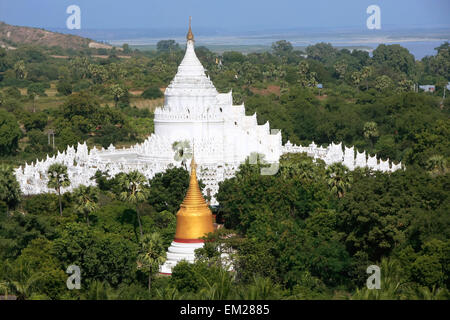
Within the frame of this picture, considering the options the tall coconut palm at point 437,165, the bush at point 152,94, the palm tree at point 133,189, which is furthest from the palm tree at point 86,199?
the bush at point 152,94

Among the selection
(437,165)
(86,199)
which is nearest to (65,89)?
(437,165)

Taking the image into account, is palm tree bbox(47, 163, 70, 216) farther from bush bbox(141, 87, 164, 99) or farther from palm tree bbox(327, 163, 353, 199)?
bush bbox(141, 87, 164, 99)

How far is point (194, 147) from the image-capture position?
273 feet

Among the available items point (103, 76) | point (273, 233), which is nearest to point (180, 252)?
point (273, 233)

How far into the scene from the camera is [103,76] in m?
170

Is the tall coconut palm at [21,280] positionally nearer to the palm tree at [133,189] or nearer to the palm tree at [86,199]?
the palm tree at [86,199]

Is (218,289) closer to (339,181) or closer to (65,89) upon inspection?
(339,181)

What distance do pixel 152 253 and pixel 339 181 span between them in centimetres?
1690

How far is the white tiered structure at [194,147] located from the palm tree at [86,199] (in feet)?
24.8

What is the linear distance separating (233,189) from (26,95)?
86.9 metres

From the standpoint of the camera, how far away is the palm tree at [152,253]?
2448 inches
